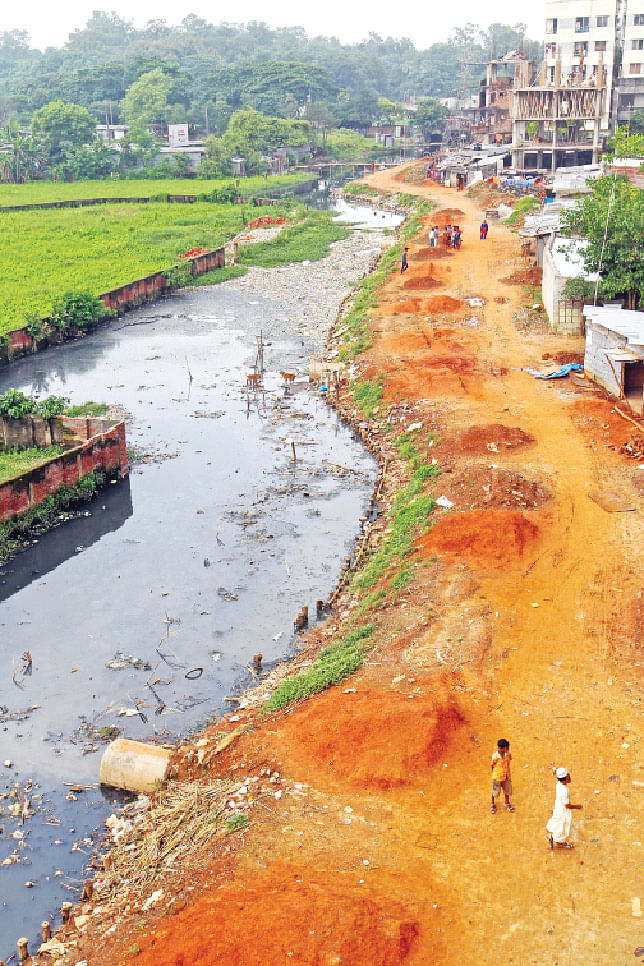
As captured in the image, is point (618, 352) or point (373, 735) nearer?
point (373, 735)

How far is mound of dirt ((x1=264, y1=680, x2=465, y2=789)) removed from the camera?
1134cm

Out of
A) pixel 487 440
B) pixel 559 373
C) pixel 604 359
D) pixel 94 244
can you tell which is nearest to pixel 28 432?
pixel 487 440

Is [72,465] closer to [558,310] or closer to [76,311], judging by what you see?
[558,310]

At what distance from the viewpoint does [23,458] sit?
Result: 22141 mm

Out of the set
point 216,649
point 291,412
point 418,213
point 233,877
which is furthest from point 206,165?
point 233,877

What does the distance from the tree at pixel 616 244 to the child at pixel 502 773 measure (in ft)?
59.5

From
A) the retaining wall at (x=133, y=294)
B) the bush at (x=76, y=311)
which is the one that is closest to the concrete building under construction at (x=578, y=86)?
the retaining wall at (x=133, y=294)

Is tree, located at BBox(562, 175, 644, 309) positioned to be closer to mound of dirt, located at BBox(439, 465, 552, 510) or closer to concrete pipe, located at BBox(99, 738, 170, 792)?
mound of dirt, located at BBox(439, 465, 552, 510)

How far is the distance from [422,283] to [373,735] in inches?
1105

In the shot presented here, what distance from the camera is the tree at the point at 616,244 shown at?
85.7ft

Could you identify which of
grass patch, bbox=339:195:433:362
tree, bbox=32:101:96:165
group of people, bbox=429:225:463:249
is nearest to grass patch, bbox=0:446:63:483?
grass patch, bbox=339:195:433:362

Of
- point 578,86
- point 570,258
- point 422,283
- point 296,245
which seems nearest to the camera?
point 570,258

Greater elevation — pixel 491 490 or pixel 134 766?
pixel 491 490

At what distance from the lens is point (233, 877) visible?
991 centimetres
